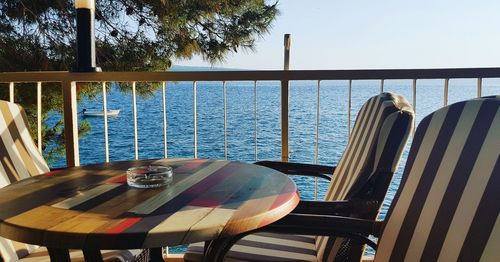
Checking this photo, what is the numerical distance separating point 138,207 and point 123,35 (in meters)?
7.32

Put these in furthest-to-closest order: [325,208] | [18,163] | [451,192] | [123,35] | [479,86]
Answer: [123,35]
[479,86]
[18,163]
[325,208]
[451,192]

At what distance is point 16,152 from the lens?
209 centimetres

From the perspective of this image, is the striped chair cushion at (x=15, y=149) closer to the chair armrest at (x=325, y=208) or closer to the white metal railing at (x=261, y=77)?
the white metal railing at (x=261, y=77)

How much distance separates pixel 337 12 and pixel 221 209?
74.3ft

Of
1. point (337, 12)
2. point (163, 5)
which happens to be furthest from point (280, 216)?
point (337, 12)

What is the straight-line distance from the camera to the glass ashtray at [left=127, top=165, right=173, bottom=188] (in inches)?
62.8

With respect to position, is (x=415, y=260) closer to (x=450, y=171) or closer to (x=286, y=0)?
(x=450, y=171)

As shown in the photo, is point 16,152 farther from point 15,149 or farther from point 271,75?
point 271,75

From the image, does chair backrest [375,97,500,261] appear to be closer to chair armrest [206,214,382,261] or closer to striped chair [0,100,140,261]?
chair armrest [206,214,382,261]

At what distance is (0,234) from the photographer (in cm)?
123

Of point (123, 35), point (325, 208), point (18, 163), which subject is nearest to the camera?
point (325, 208)

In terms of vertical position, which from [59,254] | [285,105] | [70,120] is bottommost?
[59,254]

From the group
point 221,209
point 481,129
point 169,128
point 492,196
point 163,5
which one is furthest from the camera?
point 169,128

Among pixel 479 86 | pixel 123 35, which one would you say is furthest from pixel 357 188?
pixel 123 35
